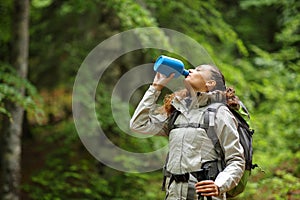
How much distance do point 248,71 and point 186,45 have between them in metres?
3.20

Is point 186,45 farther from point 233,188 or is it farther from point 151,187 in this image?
point 233,188

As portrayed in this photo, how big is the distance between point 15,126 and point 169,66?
13.1 feet

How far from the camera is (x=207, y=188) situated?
2902 millimetres

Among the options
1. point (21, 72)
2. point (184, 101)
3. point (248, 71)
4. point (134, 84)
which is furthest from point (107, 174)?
point (184, 101)

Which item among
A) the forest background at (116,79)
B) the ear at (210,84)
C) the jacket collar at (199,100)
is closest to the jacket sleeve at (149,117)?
the jacket collar at (199,100)

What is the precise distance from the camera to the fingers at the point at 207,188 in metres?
2.89

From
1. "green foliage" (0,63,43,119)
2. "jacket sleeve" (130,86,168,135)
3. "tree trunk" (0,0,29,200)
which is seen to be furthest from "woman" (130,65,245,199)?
"tree trunk" (0,0,29,200)

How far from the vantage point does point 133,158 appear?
7.49 meters

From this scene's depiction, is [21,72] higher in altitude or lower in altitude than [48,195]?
higher

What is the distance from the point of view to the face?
10.7 ft

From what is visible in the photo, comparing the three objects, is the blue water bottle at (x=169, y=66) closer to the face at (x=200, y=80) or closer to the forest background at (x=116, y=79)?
the face at (x=200, y=80)

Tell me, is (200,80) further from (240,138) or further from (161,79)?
(240,138)

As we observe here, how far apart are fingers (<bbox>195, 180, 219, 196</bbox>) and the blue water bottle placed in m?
0.85

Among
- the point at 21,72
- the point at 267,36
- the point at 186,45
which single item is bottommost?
the point at 21,72
